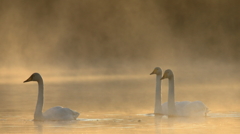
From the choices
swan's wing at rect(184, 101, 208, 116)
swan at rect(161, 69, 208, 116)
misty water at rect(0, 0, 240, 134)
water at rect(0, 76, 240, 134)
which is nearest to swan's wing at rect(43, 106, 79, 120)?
water at rect(0, 76, 240, 134)

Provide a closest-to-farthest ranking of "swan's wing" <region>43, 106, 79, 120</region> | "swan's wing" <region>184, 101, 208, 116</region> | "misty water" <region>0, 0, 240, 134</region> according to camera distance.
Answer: "swan's wing" <region>43, 106, 79, 120</region>, "swan's wing" <region>184, 101, 208, 116</region>, "misty water" <region>0, 0, 240, 134</region>

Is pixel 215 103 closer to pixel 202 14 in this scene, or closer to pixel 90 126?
pixel 90 126

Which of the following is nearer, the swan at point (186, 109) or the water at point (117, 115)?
the water at point (117, 115)

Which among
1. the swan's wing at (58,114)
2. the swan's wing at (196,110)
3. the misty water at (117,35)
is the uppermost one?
the misty water at (117,35)

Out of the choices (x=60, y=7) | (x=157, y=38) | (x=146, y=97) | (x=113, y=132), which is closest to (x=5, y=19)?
(x=60, y=7)

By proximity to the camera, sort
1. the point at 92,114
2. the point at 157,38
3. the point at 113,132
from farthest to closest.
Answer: the point at 157,38, the point at 92,114, the point at 113,132

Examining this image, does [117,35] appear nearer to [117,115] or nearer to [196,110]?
[117,115]

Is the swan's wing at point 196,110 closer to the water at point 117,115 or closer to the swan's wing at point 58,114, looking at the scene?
the water at point 117,115

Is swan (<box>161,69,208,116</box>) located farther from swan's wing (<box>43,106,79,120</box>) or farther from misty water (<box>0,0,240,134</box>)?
misty water (<box>0,0,240,134</box>)

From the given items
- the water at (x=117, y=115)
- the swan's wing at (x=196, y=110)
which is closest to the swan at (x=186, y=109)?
the swan's wing at (x=196, y=110)

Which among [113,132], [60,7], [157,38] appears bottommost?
[113,132]

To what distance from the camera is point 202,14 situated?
14100 centimetres

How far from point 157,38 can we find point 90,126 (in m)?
112

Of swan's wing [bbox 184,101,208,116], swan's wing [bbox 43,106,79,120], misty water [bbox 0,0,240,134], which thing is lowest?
swan's wing [bbox 43,106,79,120]
